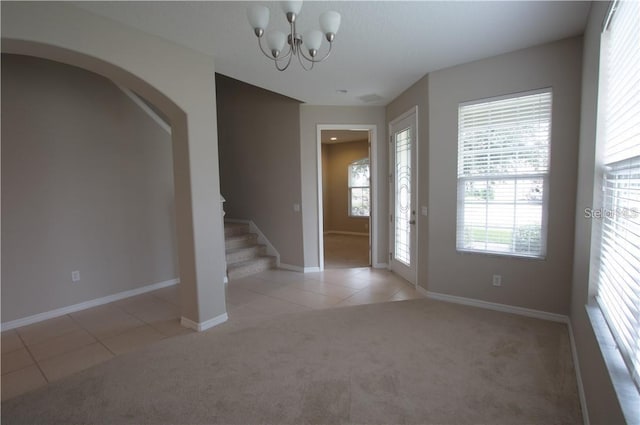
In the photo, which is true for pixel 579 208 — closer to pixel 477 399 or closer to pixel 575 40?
pixel 575 40

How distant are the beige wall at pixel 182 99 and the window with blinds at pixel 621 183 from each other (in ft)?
9.43

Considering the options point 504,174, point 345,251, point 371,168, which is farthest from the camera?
point 345,251

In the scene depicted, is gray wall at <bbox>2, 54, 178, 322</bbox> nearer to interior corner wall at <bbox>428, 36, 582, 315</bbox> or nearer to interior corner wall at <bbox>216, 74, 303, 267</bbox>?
interior corner wall at <bbox>216, 74, 303, 267</bbox>

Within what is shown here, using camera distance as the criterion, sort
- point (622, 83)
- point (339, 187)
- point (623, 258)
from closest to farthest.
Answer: point (623, 258)
point (622, 83)
point (339, 187)

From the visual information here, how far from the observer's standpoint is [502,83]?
3.05m

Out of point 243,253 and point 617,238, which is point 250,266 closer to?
point 243,253

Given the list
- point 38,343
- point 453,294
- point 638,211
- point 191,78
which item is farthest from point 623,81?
point 38,343

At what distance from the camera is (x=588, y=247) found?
2.13 metres

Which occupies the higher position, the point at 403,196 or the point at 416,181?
the point at 416,181

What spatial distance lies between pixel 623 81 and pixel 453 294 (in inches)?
99.0

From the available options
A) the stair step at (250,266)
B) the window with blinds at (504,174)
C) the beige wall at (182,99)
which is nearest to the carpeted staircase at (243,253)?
the stair step at (250,266)

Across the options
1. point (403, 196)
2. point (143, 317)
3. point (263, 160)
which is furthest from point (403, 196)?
point (143, 317)

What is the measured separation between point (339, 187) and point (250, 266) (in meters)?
4.54

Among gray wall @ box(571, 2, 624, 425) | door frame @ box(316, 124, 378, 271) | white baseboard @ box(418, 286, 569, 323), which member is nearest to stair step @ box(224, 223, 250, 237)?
door frame @ box(316, 124, 378, 271)
